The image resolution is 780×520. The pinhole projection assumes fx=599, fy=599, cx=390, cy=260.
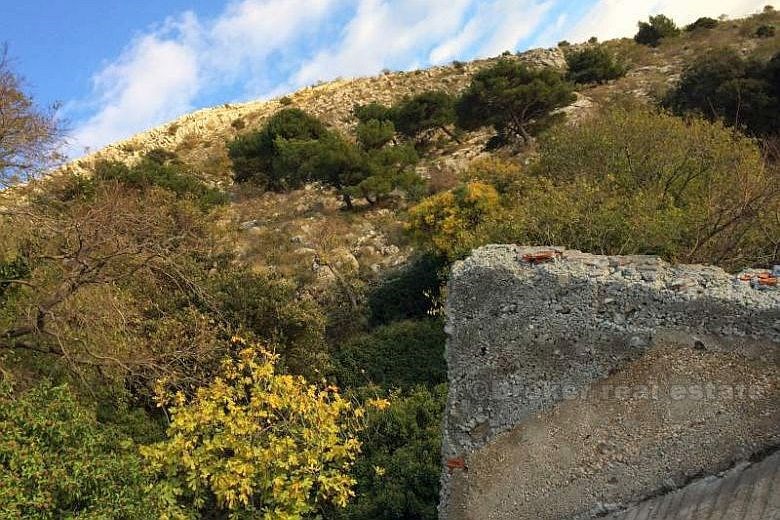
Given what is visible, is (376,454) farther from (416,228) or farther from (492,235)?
(416,228)

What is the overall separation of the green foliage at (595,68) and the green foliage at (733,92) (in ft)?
36.3

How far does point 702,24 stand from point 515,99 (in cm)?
2368

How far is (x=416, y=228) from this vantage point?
20.0 m

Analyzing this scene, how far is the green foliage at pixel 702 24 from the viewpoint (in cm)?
4381

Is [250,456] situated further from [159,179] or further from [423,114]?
[423,114]

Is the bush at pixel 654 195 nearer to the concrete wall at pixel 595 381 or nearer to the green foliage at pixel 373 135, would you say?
the concrete wall at pixel 595 381

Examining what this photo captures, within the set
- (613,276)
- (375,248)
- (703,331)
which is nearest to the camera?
(703,331)

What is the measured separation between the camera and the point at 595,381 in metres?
5.27

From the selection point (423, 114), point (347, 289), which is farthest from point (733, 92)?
point (347, 289)

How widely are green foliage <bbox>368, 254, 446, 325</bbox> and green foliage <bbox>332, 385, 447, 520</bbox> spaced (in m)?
8.18

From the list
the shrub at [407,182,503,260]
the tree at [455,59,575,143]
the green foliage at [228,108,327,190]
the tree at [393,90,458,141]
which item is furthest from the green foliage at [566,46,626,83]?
Result: the shrub at [407,182,503,260]

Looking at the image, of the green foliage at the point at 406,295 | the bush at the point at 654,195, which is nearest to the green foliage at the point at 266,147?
the green foliage at the point at 406,295

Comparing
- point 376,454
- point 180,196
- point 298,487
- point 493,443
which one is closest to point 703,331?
point 493,443

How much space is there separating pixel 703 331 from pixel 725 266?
7345 mm
